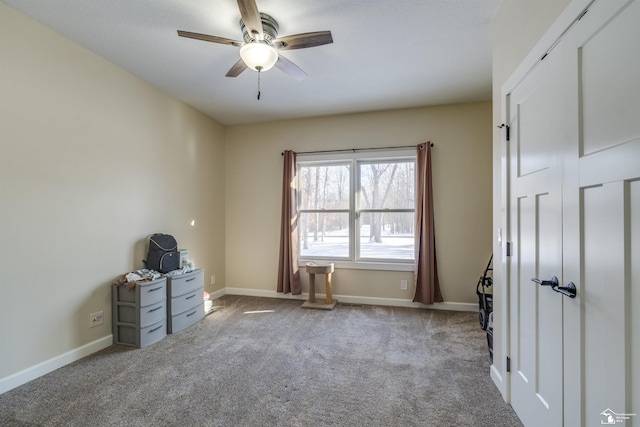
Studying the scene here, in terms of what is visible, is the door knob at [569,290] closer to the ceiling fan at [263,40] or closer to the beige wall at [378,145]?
the ceiling fan at [263,40]

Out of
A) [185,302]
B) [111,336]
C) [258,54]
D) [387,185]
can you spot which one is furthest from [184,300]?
[387,185]

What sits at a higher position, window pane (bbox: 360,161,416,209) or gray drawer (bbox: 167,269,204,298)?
window pane (bbox: 360,161,416,209)

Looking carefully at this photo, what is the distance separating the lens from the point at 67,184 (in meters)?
2.42

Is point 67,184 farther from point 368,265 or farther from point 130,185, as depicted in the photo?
point 368,265

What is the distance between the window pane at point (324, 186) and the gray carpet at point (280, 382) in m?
1.82

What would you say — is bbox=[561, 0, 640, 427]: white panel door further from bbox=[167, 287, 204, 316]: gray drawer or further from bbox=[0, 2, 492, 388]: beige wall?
bbox=[167, 287, 204, 316]: gray drawer

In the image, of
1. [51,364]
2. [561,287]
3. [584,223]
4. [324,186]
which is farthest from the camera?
[324,186]

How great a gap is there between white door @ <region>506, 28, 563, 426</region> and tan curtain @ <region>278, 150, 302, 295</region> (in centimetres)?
288

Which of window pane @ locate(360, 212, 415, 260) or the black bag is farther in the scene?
window pane @ locate(360, 212, 415, 260)

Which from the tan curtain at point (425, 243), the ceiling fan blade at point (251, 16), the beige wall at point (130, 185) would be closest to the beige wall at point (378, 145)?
the beige wall at point (130, 185)

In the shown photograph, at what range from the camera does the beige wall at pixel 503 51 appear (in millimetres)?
1564

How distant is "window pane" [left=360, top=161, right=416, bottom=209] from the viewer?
405 cm

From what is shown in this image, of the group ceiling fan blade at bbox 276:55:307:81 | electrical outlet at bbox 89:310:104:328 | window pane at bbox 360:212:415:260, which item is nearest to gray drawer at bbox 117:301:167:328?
electrical outlet at bbox 89:310:104:328

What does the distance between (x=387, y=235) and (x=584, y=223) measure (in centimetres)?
297
